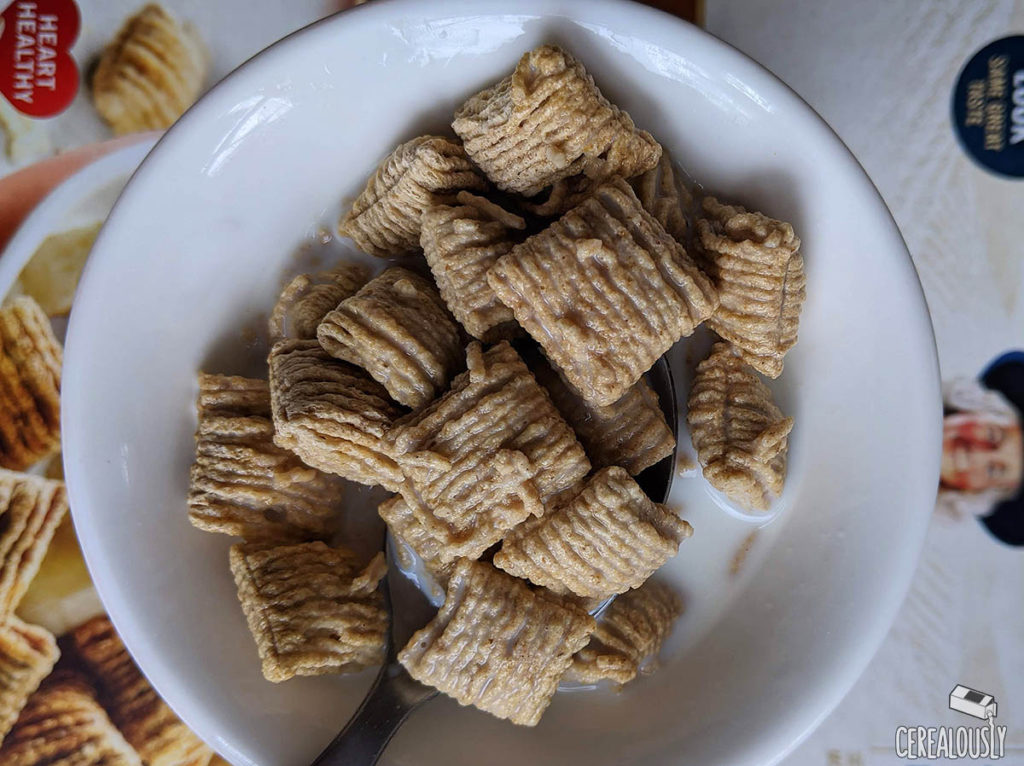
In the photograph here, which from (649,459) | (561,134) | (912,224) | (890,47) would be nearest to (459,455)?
(649,459)

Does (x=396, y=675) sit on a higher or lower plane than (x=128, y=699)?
higher

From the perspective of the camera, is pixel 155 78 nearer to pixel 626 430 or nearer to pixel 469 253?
pixel 469 253

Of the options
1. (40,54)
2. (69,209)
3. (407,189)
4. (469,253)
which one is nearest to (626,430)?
(469,253)

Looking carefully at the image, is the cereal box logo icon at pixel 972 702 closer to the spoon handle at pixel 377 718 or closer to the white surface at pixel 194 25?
the spoon handle at pixel 377 718

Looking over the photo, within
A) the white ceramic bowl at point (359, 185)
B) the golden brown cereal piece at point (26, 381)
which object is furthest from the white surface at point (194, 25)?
the white ceramic bowl at point (359, 185)

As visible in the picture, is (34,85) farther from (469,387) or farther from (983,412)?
(983,412)
